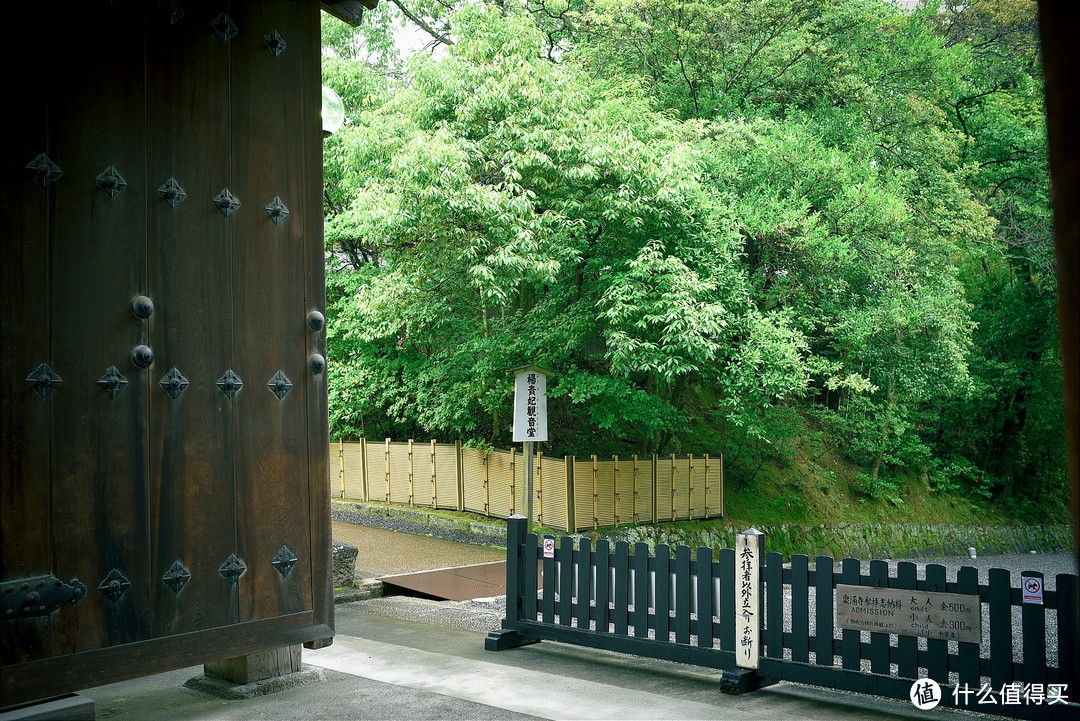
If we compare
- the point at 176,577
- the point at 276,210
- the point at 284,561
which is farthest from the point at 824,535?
the point at 176,577

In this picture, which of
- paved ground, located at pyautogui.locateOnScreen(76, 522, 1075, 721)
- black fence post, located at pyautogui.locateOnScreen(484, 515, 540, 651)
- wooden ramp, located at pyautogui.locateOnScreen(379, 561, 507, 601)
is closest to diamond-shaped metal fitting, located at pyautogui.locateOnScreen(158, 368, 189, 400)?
paved ground, located at pyautogui.locateOnScreen(76, 522, 1075, 721)

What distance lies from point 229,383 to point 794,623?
432cm

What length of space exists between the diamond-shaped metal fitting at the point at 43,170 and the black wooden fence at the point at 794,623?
4.91 m

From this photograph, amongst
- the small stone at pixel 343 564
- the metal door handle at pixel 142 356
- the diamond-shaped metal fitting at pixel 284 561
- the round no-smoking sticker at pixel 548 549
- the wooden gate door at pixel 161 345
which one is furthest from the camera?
the small stone at pixel 343 564

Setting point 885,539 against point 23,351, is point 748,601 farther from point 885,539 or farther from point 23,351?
point 885,539

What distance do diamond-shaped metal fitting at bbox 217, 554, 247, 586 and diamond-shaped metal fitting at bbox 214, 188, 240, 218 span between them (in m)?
2.02

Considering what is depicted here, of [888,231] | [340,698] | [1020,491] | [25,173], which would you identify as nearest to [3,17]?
[25,173]

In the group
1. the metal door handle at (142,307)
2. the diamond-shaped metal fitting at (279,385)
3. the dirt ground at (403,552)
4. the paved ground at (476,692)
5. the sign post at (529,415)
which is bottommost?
the dirt ground at (403,552)

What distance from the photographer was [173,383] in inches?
195

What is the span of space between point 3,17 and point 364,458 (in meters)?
16.4

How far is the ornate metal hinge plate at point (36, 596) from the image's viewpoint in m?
4.24

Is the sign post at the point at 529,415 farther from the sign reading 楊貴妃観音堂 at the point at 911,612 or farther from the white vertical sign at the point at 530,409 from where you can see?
the sign reading 楊貴妃観音堂 at the point at 911,612

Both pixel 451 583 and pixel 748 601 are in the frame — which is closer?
pixel 748 601

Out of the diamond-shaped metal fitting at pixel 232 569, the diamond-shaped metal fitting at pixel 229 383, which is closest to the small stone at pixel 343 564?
the diamond-shaped metal fitting at pixel 232 569
